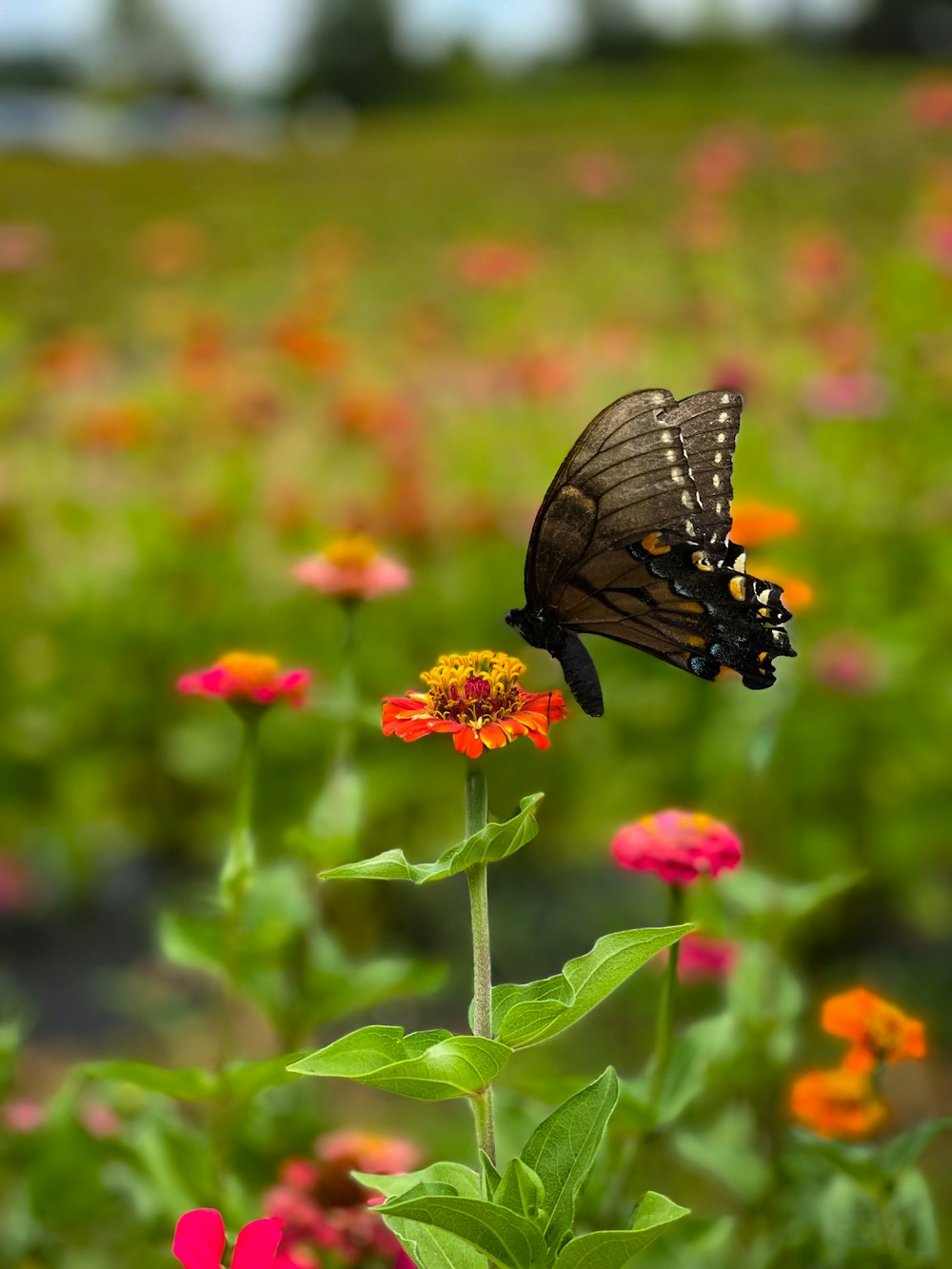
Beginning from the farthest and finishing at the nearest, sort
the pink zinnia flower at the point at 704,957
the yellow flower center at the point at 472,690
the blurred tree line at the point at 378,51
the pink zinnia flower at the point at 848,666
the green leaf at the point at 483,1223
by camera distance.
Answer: the blurred tree line at the point at 378,51 < the pink zinnia flower at the point at 848,666 < the pink zinnia flower at the point at 704,957 < the yellow flower center at the point at 472,690 < the green leaf at the point at 483,1223

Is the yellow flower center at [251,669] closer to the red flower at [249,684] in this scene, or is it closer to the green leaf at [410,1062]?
the red flower at [249,684]

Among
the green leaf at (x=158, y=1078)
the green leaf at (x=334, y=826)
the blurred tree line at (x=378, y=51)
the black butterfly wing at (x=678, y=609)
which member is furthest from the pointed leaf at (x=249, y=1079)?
the blurred tree line at (x=378, y=51)

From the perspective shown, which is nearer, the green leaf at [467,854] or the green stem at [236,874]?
the green leaf at [467,854]

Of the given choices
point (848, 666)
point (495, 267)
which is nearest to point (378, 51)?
point (495, 267)

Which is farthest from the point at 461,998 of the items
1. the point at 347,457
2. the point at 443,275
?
the point at 443,275

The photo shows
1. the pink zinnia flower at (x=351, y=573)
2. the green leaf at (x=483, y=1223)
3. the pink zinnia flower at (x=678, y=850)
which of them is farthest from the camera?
the pink zinnia flower at (x=351, y=573)

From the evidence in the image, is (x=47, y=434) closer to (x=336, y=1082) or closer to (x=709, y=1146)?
(x=336, y=1082)
